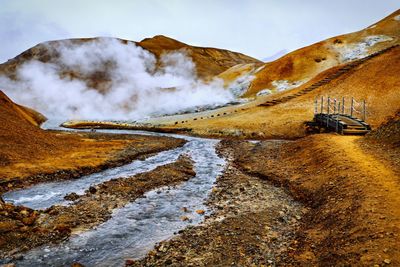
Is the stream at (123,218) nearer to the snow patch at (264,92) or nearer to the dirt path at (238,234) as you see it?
the dirt path at (238,234)

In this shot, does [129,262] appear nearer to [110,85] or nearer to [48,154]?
[48,154]

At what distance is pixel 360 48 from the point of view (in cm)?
6206

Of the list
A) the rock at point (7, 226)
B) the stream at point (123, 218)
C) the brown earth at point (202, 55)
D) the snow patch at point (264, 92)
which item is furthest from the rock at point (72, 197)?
the brown earth at point (202, 55)

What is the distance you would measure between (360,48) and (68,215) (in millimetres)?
61743

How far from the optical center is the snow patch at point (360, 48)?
6075cm

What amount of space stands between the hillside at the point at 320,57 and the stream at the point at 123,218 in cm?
4108

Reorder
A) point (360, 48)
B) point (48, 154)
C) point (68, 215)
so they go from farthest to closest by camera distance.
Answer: point (360, 48), point (48, 154), point (68, 215)

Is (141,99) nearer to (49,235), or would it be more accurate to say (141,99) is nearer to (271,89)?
(271,89)

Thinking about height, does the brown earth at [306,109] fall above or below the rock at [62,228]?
above

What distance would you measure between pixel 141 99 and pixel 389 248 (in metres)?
68.1

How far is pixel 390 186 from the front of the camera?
12.9 meters

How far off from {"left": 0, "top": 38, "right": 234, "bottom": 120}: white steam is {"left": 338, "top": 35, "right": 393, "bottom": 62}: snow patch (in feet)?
71.6

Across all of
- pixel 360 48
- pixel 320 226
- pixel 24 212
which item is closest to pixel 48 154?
pixel 24 212

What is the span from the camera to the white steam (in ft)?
214
